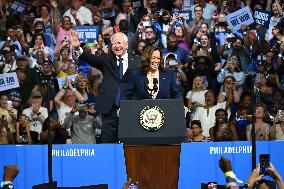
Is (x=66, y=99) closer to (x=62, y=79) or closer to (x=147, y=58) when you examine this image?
(x=62, y=79)

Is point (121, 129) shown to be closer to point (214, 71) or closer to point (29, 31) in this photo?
point (214, 71)

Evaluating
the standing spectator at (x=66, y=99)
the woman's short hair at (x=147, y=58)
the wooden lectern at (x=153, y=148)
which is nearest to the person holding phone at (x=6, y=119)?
the standing spectator at (x=66, y=99)

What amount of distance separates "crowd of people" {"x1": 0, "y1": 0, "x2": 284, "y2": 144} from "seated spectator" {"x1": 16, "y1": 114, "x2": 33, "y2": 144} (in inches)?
0.6

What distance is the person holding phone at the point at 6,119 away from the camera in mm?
12469

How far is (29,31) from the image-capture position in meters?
16.3

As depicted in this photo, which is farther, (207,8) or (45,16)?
(45,16)

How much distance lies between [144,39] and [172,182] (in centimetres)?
657

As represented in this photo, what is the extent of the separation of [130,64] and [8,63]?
506 cm

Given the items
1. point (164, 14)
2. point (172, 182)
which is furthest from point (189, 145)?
point (164, 14)

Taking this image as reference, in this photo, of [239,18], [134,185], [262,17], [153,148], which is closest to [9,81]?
[239,18]

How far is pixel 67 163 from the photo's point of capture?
1079 cm

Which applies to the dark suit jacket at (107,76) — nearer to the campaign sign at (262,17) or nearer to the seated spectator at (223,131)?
the seated spectator at (223,131)

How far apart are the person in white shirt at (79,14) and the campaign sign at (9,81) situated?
213 cm

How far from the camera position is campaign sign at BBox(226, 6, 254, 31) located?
15484 mm
